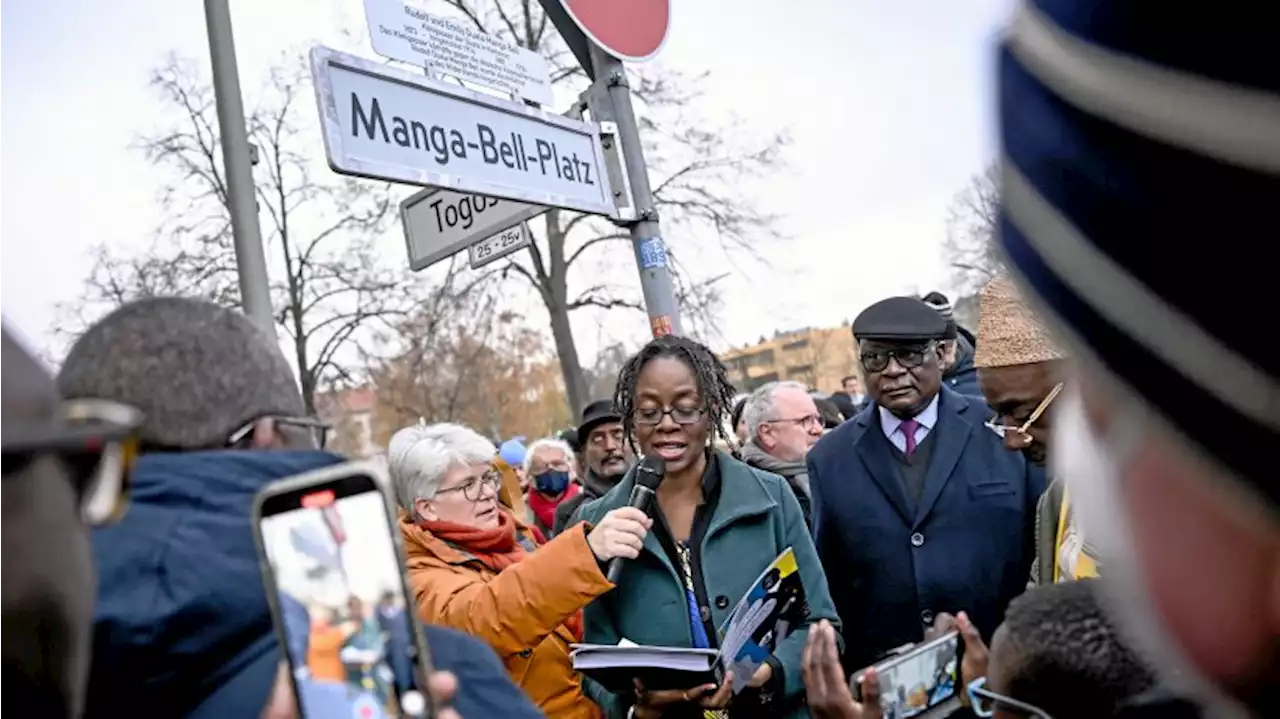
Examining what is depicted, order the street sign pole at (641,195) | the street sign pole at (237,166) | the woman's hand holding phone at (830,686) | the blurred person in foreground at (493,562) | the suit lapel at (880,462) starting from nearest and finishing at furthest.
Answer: the woman's hand holding phone at (830,686)
the blurred person in foreground at (493,562)
the suit lapel at (880,462)
the street sign pole at (641,195)
the street sign pole at (237,166)

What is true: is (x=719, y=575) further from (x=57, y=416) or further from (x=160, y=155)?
(x=160, y=155)

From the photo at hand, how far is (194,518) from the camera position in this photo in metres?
1.23

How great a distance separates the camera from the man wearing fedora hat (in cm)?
283

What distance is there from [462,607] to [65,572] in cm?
219

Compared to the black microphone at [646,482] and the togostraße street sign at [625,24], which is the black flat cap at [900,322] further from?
the togostraße street sign at [625,24]

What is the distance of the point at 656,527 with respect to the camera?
10.3ft

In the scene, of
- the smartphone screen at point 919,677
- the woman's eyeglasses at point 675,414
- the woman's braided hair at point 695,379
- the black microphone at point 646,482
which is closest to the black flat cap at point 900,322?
the woman's braided hair at point 695,379

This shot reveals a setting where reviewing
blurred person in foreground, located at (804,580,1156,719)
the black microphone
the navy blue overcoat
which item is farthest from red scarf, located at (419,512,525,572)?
blurred person in foreground, located at (804,580,1156,719)

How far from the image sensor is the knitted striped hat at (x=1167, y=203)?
0.48 meters

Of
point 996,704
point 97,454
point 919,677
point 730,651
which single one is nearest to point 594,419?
point 730,651

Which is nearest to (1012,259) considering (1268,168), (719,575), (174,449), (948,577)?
(1268,168)

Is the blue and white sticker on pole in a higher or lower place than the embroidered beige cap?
higher

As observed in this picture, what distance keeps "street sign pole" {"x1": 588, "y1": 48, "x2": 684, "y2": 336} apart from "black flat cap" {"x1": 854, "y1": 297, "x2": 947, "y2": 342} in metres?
0.88

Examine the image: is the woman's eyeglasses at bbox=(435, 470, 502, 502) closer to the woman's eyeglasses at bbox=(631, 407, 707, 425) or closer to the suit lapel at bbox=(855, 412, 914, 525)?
the woman's eyeglasses at bbox=(631, 407, 707, 425)
